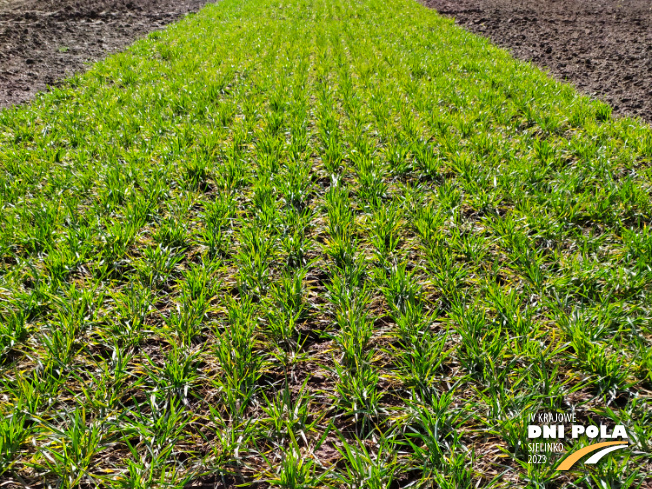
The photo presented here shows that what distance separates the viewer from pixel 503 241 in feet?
8.02

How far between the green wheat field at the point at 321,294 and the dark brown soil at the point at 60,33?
7.86 ft

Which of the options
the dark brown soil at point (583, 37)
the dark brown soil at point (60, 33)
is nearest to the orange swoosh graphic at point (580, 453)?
the dark brown soil at point (583, 37)

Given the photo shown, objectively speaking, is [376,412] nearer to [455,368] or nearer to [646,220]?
[455,368]

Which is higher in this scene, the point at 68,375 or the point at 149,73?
the point at 149,73

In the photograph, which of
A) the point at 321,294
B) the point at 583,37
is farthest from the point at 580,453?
the point at 583,37

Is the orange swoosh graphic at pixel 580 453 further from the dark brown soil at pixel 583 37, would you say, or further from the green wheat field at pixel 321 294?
the dark brown soil at pixel 583 37

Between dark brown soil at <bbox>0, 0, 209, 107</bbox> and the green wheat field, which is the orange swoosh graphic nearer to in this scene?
the green wheat field

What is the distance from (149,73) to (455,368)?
6.11m

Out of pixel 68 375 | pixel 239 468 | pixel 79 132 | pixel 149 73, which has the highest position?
pixel 149 73

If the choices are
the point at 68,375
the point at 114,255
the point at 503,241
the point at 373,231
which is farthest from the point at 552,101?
the point at 68,375

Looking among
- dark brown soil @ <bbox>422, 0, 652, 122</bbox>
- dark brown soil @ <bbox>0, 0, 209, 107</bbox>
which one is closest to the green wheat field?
dark brown soil @ <bbox>422, 0, 652, 122</bbox>

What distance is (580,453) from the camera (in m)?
1.38

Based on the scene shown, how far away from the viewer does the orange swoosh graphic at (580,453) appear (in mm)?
1341

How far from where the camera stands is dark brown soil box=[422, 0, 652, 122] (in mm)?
5172
